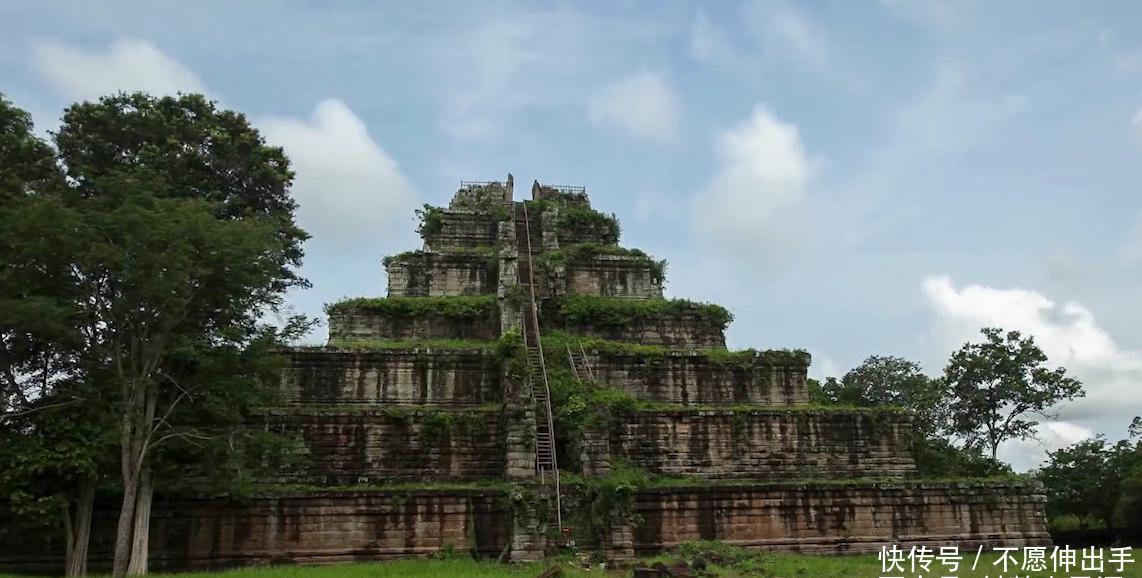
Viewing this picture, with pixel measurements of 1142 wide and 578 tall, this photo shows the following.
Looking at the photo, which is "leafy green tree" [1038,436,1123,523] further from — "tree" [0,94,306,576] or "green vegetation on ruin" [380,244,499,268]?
"tree" [0,94,306,576]

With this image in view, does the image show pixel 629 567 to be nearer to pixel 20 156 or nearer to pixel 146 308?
pixel 146 308

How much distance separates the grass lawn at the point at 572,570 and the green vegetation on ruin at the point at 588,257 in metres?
12.6

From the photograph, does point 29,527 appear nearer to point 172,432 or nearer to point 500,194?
point 172,432

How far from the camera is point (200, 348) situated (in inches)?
683

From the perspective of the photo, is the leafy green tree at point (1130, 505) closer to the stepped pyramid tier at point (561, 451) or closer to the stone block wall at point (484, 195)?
the stepped pyramid tier at point (561, 451)

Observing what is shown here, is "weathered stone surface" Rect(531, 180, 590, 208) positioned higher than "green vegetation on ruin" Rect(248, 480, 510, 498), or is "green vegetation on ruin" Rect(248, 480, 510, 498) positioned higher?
"weathered stone surface" Rect(531, 180, 590, 208)

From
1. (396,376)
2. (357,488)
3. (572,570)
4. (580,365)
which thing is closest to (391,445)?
(357,488)

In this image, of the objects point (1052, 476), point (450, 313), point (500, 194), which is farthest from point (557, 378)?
point (1052, 476)

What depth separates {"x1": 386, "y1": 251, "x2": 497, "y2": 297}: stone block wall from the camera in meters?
28.1

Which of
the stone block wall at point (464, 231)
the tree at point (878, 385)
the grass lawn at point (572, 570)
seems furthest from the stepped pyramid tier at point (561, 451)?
the tree at point (878, 385)

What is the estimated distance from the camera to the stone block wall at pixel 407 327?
2547 centimetres

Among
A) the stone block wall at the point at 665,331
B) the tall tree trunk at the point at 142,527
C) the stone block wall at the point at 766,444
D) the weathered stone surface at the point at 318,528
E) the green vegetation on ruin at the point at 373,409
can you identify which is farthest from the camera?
the stone block wall at the point at 665,331

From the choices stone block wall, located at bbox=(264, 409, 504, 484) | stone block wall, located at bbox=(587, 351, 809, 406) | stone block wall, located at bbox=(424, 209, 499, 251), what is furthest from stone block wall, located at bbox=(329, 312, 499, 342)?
stone block wall, located at bbox=(424, 209, 499, 251)

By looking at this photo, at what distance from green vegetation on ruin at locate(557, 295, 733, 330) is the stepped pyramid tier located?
0.06 m
